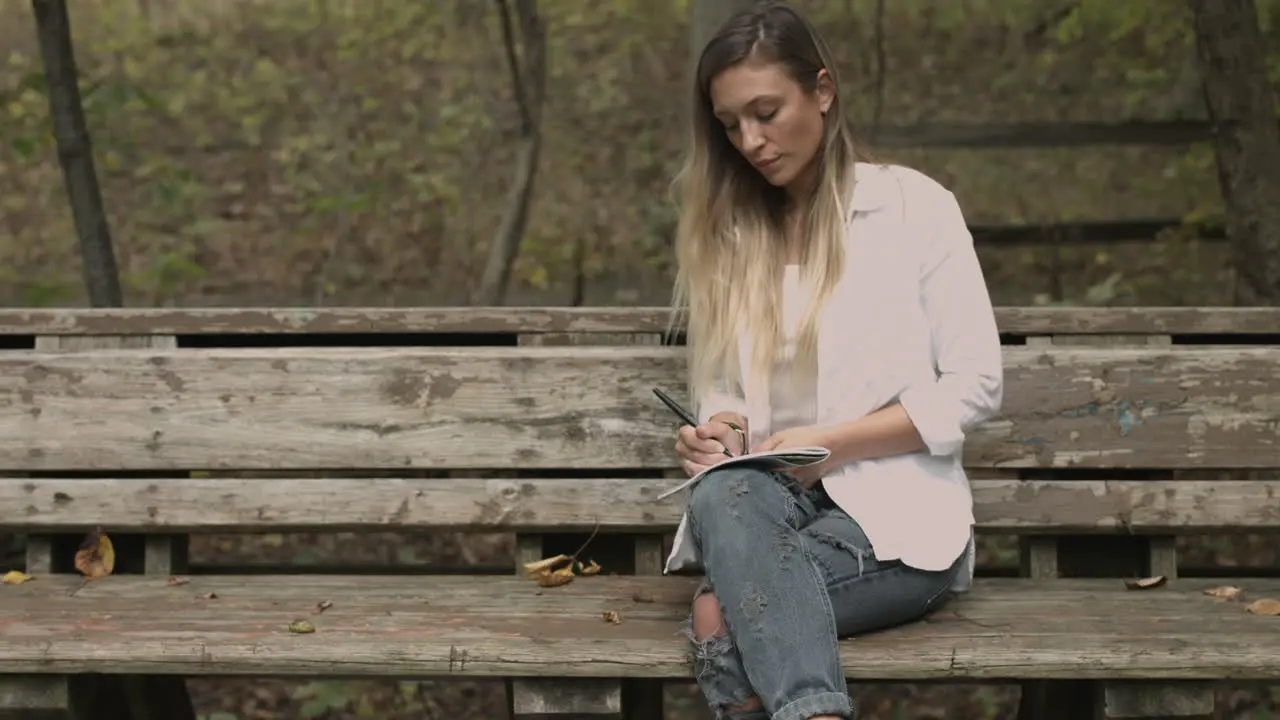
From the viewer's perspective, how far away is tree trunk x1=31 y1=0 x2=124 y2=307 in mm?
4902

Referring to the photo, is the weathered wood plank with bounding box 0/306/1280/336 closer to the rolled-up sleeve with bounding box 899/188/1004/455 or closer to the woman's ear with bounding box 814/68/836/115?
the rolled-up sleeve with bounding box 899/188/1004/455

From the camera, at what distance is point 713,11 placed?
205 inches

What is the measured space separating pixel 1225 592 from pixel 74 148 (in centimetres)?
376

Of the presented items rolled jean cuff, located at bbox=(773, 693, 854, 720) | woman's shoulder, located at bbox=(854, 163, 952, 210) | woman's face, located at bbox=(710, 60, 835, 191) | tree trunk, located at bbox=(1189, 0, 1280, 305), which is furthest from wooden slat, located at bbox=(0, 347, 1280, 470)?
tree trunk, located at bbox=(1189, 0, 1280, 305)

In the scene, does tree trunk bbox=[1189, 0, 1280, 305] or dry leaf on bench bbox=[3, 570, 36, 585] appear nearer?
dry leaf on bench bbox=[3, 570, 36, 585]

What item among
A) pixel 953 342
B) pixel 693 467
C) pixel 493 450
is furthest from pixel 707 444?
pixel 493 450

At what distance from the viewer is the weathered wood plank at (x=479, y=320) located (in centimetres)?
372

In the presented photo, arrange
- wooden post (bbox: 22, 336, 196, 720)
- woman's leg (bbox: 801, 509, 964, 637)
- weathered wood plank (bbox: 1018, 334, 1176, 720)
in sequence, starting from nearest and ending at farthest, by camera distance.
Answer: woman's leg (bbox: 801, 509, 964, 637) < wooden post (bbox: 22, 336, 196, 720) < weathered wood plank (bbox: 1018, 334, 1176, 720)

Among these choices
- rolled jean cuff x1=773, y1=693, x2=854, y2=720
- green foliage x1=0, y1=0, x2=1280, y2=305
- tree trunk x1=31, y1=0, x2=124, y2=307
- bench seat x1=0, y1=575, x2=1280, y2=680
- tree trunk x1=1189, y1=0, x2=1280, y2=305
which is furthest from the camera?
green foliage x1=0, y1=0, x2=1280, y2=305

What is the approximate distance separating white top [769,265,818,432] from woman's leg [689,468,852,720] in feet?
1.04

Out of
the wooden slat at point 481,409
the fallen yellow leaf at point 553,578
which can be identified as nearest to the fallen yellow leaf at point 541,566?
the fallen yellow leaf at point 553,578

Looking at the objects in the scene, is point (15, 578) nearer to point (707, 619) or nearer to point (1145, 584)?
point (707, 619)

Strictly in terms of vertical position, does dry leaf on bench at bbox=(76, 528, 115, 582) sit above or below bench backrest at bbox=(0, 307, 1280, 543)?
below

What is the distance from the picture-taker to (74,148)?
4.95 meters
